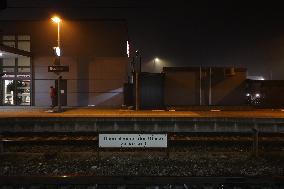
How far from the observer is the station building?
27.3m

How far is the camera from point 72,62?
27562 mm

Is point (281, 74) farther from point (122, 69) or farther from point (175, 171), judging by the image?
point (175, 171)

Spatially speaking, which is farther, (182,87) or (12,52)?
(182,87)

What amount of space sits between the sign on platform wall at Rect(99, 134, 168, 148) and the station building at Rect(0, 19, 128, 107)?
678 inches

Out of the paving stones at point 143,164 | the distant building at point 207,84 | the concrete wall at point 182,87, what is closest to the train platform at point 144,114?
the distant building at point 207,84

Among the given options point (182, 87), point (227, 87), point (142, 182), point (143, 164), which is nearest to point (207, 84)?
point (227, 87)

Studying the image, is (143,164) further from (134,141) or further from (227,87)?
(227,87)

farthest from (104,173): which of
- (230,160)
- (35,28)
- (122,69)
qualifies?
(35,28)

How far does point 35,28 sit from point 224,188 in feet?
77.8

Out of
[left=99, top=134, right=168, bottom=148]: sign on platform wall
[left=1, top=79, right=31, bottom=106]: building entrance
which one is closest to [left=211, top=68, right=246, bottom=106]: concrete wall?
[left=99, top=134, right=168, bottom=148]: sign on platform wall

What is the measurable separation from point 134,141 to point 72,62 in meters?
18.8

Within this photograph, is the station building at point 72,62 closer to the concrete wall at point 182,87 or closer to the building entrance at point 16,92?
the building entrance at point 16,92

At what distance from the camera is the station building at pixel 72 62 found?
27312 mm

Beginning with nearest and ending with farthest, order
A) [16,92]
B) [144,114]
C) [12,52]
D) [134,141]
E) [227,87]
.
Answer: [134,141]
[144,114]
[12,52]
[227,87]
[16,92]
